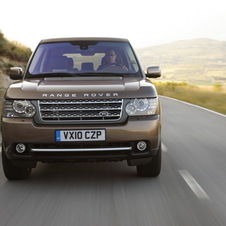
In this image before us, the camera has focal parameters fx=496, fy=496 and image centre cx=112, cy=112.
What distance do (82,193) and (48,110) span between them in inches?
38.1

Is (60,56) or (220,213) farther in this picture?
(60,56)

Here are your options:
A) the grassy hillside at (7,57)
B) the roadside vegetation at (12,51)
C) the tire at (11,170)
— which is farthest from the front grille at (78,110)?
the roadside vegetation at (12,51)

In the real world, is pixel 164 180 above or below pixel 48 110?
below

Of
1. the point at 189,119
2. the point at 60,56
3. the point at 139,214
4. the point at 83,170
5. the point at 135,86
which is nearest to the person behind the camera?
the point at 139,214

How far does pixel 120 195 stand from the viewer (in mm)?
5176

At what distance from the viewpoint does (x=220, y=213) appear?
4543 mm

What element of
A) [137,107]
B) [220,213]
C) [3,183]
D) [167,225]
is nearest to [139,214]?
[167,225]

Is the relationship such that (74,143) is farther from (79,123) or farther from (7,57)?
(7,57)

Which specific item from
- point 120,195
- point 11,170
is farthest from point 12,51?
point 120,195

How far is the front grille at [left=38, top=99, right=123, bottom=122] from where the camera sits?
538 cm

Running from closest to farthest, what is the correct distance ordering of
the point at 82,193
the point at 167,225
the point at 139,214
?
the point at 167,225, the point at 139,214, the point at 82,193

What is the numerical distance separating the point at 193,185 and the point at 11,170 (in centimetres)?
211

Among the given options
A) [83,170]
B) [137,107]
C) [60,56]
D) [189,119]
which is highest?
[60,56]

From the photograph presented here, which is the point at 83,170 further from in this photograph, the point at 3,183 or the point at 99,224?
the point at 99,224
